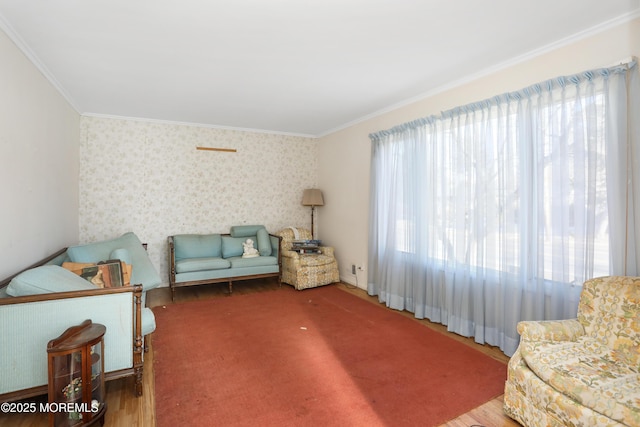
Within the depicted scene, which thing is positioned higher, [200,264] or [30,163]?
[30,163]

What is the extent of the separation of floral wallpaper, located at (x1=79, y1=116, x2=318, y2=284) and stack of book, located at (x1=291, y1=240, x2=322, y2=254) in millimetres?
721

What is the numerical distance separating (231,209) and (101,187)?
6.12ft

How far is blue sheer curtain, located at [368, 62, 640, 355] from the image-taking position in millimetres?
2166

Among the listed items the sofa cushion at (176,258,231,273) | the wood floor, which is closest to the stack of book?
the sofa cushion at (176,258,231,273)

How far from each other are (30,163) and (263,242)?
3054mm

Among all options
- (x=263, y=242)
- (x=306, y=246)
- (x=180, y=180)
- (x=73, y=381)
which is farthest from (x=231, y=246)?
(x=73, y=381)

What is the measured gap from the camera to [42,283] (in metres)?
1.89

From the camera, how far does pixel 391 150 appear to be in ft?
13.5

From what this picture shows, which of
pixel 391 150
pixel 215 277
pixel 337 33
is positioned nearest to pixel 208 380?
pixel 215 277

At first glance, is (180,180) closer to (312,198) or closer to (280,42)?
(312,198)

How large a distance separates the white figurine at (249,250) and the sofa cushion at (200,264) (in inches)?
15.7

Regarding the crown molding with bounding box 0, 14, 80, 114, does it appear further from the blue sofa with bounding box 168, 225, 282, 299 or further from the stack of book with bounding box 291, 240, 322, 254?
the stack of book with bounding box 291, 240, 322, 254

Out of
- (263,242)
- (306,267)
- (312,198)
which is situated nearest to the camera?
(306,267)

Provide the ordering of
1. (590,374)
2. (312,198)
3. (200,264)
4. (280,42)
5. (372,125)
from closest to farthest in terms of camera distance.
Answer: (590,374) < (280,42) < (200,264) < (372,125) < (312,198)
